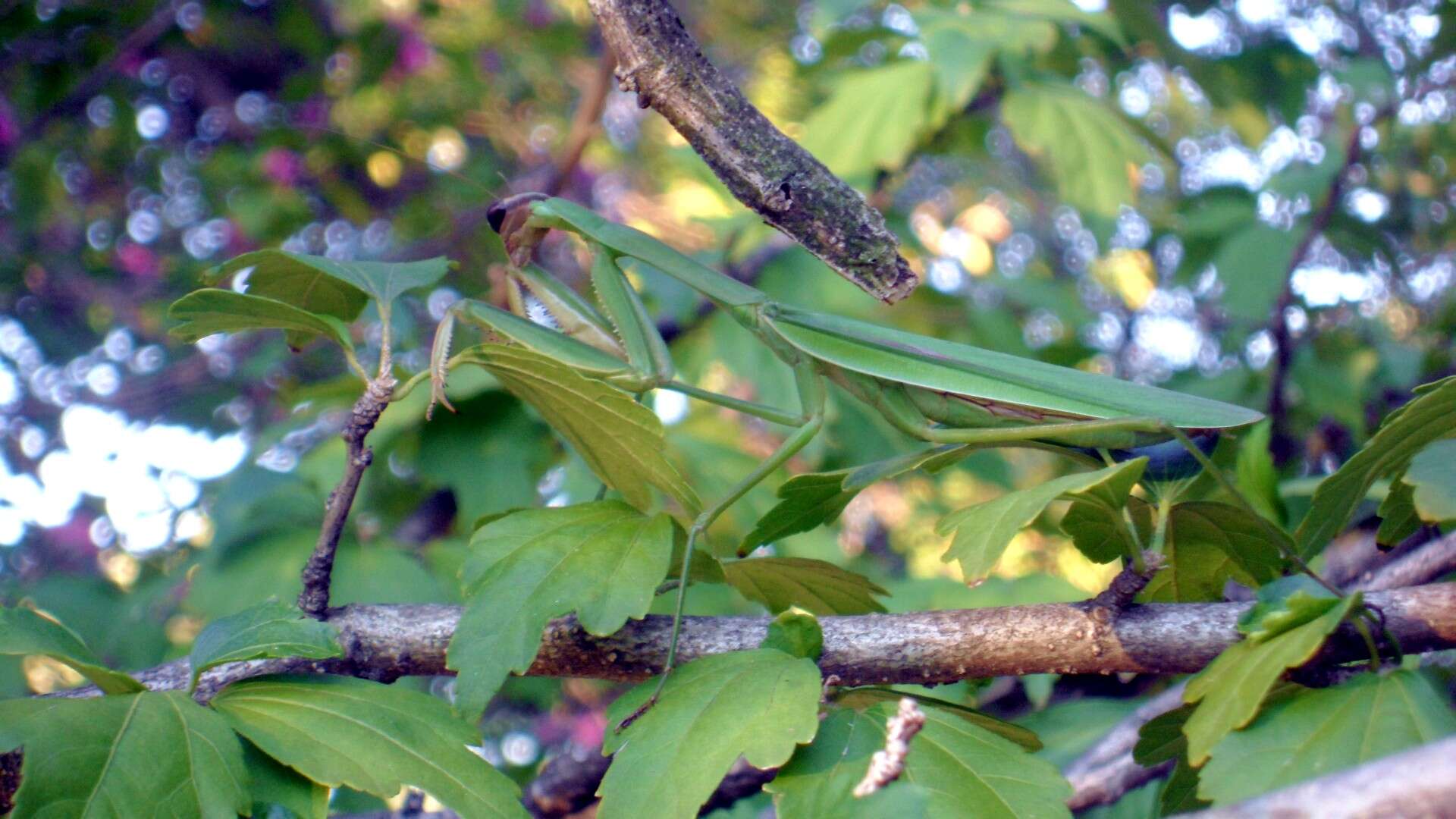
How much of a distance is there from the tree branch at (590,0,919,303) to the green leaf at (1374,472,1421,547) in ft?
2.11

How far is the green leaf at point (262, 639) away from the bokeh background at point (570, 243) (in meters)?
0.46

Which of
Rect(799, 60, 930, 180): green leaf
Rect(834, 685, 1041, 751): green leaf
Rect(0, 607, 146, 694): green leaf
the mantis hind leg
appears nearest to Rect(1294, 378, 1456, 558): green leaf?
Rect(834, 685, 1041, 751): green leaf

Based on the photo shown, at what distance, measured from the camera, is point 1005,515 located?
96 cm

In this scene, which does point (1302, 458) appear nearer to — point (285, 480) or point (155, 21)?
point (285, 480)

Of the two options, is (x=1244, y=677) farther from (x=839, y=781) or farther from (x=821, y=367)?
(x=821, y=367)

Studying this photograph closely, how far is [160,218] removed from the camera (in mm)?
3924

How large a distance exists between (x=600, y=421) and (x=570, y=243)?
2.90 meters

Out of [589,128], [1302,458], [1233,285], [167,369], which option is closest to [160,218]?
[167,369]

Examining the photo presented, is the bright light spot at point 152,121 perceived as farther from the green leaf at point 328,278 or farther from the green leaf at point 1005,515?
the green leaf at point 1005,515

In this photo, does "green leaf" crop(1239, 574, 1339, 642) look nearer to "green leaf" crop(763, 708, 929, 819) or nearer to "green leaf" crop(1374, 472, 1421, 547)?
"green leaf" crop(1374, 472, 1421, 547)

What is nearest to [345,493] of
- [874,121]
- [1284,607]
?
[1284,607]

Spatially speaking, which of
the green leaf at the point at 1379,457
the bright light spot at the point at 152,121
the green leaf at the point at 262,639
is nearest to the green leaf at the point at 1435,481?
the green leaf at the point at 1379,457

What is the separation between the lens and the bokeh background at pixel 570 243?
215 centimetres

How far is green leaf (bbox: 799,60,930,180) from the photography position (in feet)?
7.86
